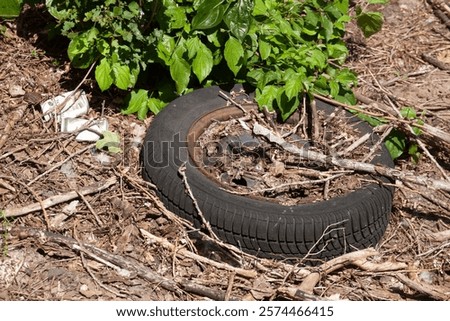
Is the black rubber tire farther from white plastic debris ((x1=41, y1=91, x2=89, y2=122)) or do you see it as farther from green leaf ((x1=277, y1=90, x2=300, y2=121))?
white plastic debris ((x1=41, y1=91, x2=89, y2=122))

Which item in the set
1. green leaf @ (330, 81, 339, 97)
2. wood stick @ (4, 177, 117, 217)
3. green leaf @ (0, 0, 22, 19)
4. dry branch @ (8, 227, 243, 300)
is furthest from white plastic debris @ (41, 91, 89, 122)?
green leaf @ (330, 81, 339, 97)

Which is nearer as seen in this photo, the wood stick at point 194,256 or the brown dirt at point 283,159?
the wood stick at point 194,256

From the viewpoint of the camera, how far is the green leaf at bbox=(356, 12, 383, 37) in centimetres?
562

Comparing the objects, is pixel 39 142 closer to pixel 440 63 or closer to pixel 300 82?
pixel 300 82

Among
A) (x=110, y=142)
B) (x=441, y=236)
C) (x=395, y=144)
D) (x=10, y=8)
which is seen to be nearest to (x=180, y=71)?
(x=110, y=142)

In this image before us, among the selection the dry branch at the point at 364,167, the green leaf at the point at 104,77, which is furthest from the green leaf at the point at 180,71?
the dry branch at the point at 364,167

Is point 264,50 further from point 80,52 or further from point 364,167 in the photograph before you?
point 80,52

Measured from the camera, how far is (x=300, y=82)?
480cm

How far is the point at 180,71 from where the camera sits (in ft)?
15.9

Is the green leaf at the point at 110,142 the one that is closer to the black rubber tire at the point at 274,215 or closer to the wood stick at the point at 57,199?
the wood stick at the point at 57,199

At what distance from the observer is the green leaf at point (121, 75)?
4.86 m

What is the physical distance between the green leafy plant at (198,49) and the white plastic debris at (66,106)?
24 cm

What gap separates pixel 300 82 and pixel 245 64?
366 mm

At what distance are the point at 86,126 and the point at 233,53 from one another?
3.51ft
